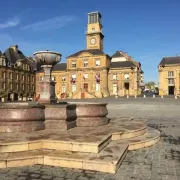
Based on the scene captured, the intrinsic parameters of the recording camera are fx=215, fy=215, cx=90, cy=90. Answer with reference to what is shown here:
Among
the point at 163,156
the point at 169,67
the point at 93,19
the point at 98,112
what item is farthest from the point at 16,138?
the point at 93,19

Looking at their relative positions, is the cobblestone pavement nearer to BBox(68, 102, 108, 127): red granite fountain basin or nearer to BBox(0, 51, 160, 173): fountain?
BBox(0, 51, 160, 173): fountain

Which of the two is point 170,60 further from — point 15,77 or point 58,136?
point 58,136

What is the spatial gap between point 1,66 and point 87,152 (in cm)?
5491

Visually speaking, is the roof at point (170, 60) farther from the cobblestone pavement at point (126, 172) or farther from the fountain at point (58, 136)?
the cobblestone pavement at point (126, 172)

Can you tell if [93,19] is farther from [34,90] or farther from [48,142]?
[48,142]

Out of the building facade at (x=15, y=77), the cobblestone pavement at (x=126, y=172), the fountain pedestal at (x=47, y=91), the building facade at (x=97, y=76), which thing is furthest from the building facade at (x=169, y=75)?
the cobblestone pavement at (x=126, y=172)

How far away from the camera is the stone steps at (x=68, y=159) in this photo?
4.83 metres

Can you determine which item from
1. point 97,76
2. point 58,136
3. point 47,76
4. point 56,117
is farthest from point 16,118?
point 97,76

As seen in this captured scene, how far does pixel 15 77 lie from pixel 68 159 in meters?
59.3

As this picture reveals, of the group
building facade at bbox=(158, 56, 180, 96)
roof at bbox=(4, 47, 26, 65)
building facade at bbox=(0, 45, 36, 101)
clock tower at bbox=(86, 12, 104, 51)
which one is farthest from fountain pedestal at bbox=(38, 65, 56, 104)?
clock tower at bbox=(86, 12, 104, 51)

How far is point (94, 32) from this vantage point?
6938cm

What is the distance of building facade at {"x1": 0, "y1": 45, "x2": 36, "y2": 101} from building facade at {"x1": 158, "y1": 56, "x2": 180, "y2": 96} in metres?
39.2

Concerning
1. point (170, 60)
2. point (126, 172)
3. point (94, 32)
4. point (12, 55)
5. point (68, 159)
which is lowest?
point (126, 172)

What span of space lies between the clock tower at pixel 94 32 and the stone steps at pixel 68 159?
6526 cm
